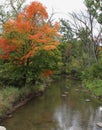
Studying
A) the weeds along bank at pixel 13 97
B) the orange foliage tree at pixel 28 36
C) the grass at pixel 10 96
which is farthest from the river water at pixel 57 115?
the orange foliage tree at pixel 28 36

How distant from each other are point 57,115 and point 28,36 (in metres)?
7.45

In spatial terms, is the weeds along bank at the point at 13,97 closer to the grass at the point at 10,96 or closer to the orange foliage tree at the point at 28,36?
the grass at the point at 10,96

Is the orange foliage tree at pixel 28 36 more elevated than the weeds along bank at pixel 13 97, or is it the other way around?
the orange foliage tree at pixel 28 36

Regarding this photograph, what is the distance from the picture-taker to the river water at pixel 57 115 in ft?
54.1

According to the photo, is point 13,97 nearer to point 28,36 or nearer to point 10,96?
point 10,96

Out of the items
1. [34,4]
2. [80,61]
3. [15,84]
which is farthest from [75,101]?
[80,61]

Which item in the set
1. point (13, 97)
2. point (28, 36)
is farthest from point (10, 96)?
point (28, 36)

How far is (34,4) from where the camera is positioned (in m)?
23.7

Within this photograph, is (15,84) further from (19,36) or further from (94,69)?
(94,69)

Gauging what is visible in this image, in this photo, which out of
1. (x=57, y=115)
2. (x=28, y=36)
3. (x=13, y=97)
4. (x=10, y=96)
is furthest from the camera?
(x=28, y=36)

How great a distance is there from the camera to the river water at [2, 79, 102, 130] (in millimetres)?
16500

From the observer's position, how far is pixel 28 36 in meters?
23.2

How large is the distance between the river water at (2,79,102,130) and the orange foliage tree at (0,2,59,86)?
4.05 meters

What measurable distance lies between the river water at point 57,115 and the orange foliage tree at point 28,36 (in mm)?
4051
